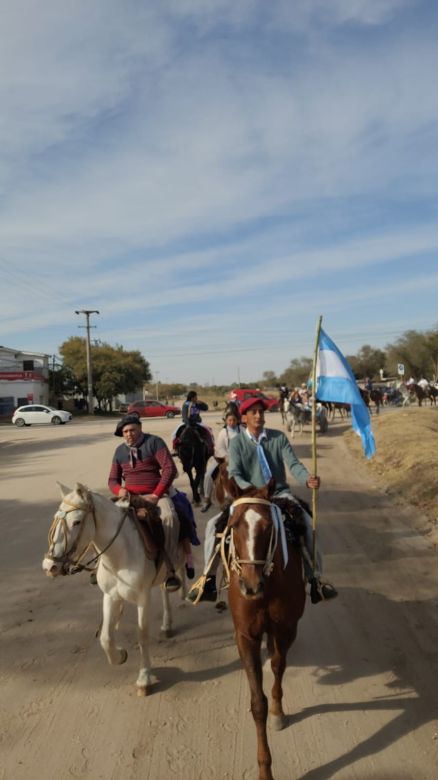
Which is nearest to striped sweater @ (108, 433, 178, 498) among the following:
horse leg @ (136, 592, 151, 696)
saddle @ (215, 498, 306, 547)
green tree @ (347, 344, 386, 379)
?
saddle @ (215, 498, 306, 547)

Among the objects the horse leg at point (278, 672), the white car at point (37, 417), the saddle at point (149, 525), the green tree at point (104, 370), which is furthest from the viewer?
the green tree at point (104, 370)

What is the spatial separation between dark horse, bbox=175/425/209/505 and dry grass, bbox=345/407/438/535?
Answer: 4345 millimetres

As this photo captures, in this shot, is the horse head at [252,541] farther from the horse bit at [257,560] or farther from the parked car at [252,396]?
the parked car at [252,396]

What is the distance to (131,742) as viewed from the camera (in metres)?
3.97

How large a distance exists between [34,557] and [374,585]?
4873 mm

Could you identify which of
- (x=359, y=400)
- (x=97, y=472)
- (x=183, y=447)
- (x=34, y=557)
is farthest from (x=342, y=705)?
(x=97, y=472)

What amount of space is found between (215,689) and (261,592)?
1.69 m

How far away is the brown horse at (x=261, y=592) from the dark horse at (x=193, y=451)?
23.9 ft

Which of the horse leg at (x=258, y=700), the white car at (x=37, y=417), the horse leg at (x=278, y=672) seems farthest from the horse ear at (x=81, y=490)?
the white car at (x=37, y=417)

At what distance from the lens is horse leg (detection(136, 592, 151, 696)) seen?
4598 millimetres

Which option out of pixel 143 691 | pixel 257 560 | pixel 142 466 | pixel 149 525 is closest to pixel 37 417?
pixel 142 466

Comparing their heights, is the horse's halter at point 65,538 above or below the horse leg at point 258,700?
above

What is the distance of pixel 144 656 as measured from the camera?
4.73 metres

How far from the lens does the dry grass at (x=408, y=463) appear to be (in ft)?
37.4
